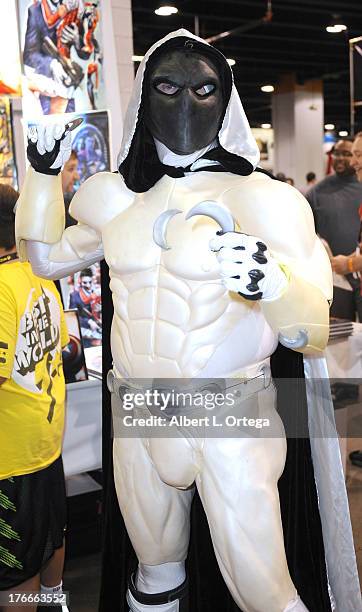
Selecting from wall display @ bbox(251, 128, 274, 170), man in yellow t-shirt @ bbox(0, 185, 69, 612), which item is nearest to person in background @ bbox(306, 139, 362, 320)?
man in yellow t-shirt @ bbox(0, 185, 69, 612)

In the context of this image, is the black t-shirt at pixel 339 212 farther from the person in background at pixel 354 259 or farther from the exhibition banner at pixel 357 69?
the person in background at pixel 354 259

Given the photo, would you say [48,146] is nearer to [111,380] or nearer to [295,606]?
[111,380]

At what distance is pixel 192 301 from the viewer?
5.33 ft

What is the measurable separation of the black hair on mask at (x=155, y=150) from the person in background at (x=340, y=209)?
113 inches

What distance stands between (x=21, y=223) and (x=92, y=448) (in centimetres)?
127

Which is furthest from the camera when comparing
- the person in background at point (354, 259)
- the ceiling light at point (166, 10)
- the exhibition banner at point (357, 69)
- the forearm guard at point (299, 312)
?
the ceiling light at point (166, 10)

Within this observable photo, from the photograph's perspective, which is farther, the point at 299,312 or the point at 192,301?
the point at 192,301

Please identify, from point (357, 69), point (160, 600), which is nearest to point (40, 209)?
point (160, 600)

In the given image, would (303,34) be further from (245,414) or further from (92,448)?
(245,414)

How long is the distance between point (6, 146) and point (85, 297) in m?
0.69

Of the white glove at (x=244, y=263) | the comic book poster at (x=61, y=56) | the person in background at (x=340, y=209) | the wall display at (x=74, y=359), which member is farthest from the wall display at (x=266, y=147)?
the white glove at (x=244, y=263)

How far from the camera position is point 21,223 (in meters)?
1.84

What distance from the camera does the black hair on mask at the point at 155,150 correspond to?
1688 mm

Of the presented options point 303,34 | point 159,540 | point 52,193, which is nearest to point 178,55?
point 52,193
